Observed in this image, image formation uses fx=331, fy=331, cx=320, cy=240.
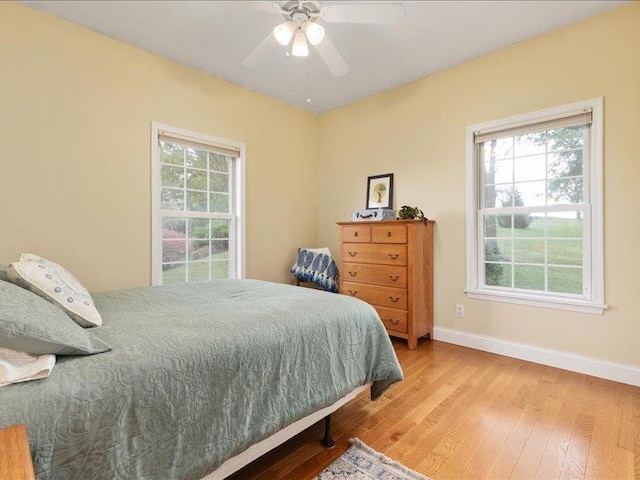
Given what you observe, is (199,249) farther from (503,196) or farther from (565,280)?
(565,280)

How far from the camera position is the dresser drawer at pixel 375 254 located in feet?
10.0

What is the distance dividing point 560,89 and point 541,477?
265 cm

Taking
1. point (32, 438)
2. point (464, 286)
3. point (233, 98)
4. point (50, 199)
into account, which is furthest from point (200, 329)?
point (233, 98)

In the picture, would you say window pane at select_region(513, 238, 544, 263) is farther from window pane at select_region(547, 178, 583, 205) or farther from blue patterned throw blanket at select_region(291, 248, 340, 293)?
blue patterned throw blanket at select_region(291, 248, 340, 293)

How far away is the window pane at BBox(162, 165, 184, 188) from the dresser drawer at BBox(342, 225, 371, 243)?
5.56 feet

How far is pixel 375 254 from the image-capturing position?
127 inches

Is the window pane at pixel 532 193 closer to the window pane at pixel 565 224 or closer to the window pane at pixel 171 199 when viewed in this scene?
the window pane at pixel 565 224

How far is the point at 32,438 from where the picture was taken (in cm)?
75

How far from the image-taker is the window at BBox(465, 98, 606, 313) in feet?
8.16

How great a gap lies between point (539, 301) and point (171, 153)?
3.46 metres

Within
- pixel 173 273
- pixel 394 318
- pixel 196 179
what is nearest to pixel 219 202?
pixel 196 179

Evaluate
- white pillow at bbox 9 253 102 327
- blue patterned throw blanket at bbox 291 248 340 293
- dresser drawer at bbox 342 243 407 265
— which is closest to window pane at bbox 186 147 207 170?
blue patterned throw blanket at bbox 291 248 340 293

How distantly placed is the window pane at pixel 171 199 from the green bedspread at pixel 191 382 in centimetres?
142

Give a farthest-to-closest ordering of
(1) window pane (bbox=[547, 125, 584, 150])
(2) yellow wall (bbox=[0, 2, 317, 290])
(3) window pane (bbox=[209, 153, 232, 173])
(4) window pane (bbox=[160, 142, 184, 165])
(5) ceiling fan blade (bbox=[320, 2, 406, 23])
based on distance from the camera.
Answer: (3) window pane (bbox=[209, 153, 232, 173]) → (4) window pane (bbox=[160, 142, 184, 165]) → (1) window pane (bbox=[547, 125, 584, 150]) → (2) yellow wall (bbox=[0, 2, 317, 290]) → (5) ceiling fan blade (bbox=[320, 2, 406, 23])
